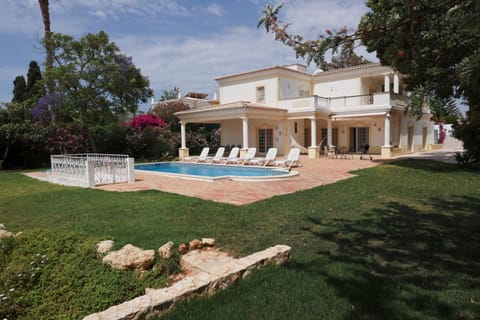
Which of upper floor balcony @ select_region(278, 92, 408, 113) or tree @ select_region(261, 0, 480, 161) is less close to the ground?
upper floor balcony @ select_region(278, 92, 408, 113)

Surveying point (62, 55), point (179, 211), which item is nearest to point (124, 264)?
point (179, 211)

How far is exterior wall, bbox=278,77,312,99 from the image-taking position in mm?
27781

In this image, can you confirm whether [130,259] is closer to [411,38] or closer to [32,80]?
[411,38]

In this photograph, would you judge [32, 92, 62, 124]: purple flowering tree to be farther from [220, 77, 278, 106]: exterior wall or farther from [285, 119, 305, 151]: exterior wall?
[285, 119, 305, 151]: exterior wall

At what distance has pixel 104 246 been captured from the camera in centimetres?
514

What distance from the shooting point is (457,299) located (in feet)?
11.5

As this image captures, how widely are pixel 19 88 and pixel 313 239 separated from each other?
26.4 metres

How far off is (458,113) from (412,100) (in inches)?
11.6

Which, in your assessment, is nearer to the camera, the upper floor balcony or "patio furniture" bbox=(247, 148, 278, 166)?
"patio furniture" bbox=(247, 148, 278, 166)

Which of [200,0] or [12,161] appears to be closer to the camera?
[200,0]

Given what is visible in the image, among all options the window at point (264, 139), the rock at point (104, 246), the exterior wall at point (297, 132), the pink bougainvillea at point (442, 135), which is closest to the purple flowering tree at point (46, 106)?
the window at point (264, 139)

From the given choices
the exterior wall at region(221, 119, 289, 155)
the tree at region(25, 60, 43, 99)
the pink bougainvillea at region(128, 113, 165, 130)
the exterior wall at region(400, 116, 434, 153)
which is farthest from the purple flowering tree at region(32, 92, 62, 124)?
the exterior wall at region(400, 116, 434, 153)

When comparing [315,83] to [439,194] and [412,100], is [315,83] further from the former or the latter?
[412,100]

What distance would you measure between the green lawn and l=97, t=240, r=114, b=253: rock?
0.19 meters
